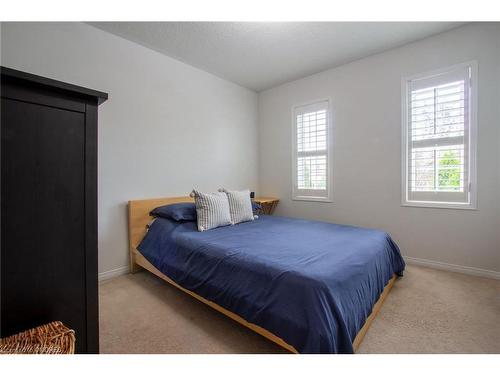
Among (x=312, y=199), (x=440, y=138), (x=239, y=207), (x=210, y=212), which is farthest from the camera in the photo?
(x=312, y=199)

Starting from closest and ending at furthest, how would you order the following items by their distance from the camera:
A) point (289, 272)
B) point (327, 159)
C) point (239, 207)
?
point (289, 272), point (239, 207), point (327, 159)

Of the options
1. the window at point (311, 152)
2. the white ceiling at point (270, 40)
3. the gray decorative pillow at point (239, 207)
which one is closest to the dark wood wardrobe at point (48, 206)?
the gray decorative pillow at point (239, 207)

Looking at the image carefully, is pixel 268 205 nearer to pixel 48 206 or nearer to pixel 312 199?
pixel 312 199

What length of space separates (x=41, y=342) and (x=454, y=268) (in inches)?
131

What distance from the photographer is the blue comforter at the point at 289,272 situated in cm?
113

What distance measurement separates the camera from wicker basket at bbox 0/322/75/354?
73cm

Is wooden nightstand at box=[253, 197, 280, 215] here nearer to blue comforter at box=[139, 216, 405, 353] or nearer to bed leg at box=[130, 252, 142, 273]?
blue comforter at box=[139, 216, 405, 353]

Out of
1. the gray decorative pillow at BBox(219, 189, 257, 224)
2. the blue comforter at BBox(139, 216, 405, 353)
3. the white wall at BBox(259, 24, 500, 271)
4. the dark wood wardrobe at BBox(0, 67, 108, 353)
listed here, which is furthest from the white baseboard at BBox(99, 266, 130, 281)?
the white wall at BBox(259, 24, 500, 271)

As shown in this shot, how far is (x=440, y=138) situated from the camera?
2498 millimetres

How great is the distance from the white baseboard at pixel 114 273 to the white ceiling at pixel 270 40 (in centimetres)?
245

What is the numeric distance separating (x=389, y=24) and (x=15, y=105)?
116 inches

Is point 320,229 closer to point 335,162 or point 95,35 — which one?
point 335,162

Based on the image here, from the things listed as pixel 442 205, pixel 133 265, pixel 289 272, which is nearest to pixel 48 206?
pixel 289 272

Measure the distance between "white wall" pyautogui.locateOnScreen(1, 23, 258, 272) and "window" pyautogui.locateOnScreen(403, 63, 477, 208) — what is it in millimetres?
2378
